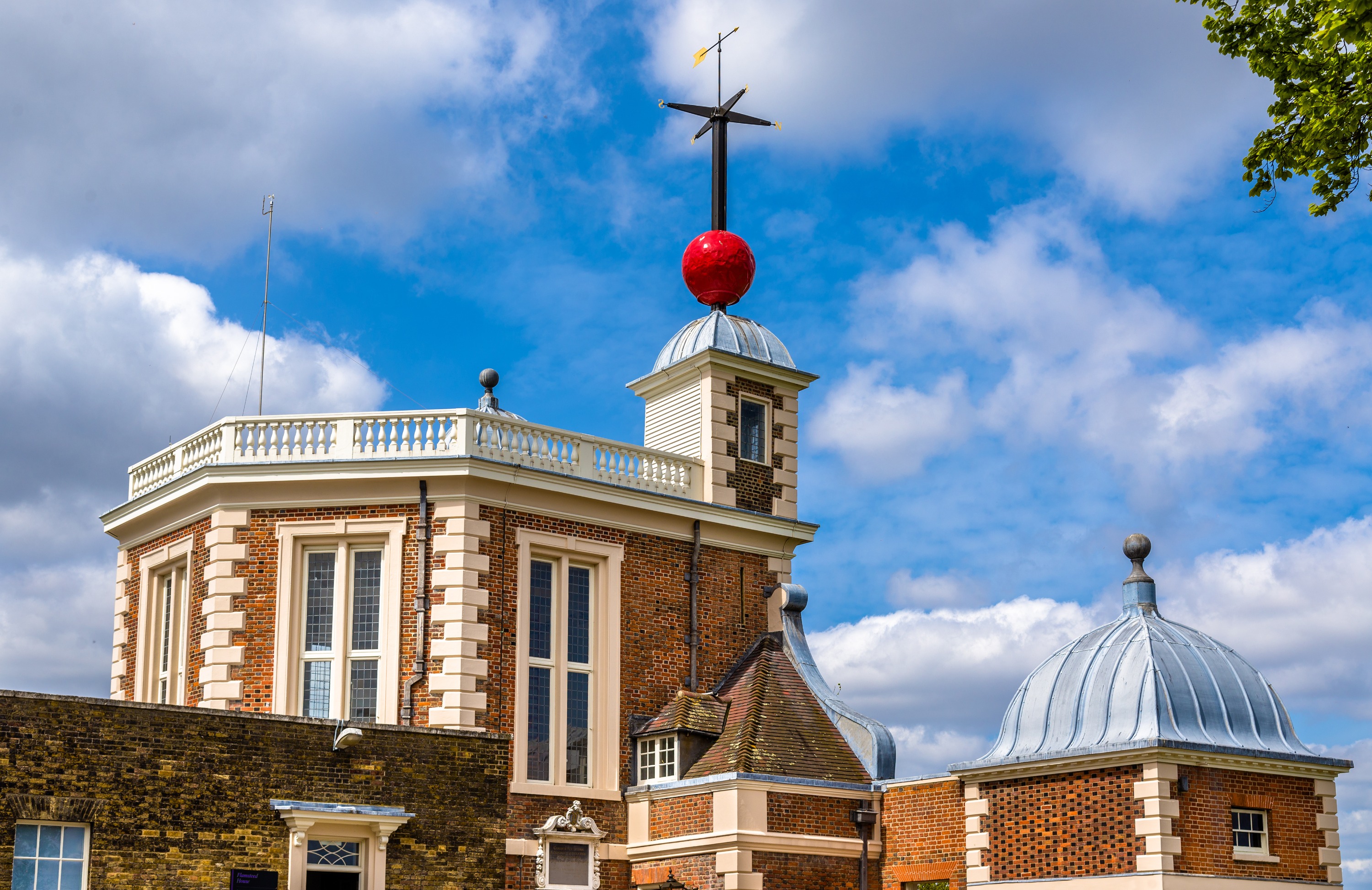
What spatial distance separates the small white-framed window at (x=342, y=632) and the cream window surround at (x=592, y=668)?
2.36 metres

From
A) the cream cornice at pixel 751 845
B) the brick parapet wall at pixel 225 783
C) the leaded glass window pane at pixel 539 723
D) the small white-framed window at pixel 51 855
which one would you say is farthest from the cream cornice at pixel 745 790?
the small white-framed window at pixel 51 855

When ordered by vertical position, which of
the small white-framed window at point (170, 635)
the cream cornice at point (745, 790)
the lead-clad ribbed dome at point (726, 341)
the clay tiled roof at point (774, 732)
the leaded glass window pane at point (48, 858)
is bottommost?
the leaded glass window pane at point (48, 858)

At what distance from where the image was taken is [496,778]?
2294 cm

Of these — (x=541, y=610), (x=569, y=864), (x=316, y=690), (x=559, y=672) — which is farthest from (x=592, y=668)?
(x=316, y=690)

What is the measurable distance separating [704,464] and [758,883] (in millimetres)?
8279

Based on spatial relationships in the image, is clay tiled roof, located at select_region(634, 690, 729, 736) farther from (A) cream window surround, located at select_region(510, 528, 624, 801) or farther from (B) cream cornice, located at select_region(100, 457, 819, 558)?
(B) cream cornice, located at select_region(100, 457, 819, 558)

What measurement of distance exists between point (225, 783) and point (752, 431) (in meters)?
13.6

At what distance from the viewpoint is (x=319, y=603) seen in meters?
26.3

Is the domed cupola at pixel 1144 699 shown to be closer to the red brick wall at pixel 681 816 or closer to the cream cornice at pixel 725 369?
the red brick wall at pixel 681 816

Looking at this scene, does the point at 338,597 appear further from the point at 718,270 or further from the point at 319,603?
the point at 718,270

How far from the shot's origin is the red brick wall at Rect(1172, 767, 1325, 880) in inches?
877

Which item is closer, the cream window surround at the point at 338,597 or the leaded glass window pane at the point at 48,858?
the leaded glass window pane at the point at 48,858

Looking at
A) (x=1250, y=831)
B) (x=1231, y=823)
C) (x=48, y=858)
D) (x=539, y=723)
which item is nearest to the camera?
(x=48, y=858)

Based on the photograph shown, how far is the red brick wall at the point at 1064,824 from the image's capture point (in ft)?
73.7
